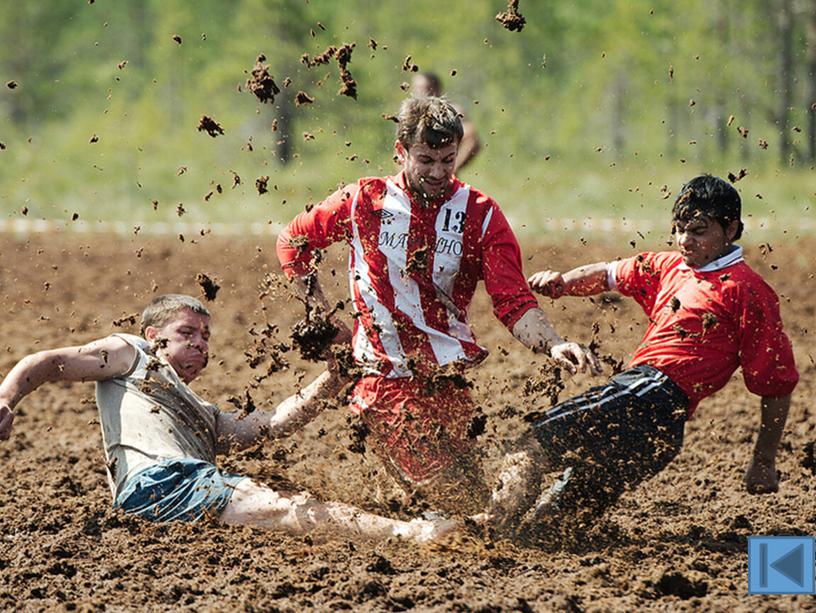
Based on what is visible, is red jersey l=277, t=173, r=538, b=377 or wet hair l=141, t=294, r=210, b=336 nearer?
red jersey l=277, t=173, r=538, b=377

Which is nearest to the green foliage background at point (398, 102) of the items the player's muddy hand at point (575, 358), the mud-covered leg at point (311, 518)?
the mud-covered leg at point (311, 518)

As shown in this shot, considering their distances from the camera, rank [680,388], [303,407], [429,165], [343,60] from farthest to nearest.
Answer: [343,60] → [303,407] → [429,165] → [680,388]

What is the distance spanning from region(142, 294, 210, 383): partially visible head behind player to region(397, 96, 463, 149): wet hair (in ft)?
4.68

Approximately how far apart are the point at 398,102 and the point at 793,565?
31706 millimetres

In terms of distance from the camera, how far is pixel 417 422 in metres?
6.08

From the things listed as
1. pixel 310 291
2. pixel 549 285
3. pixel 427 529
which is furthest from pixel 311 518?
pixel 549 285

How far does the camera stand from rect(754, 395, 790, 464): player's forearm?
5.79m

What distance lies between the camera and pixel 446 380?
6.04 metres

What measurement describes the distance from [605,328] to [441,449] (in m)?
5.20

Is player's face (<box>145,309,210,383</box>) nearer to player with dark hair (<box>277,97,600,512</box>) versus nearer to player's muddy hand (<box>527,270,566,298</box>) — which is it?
player with dark hair (<box>277,97,600,512</box>)

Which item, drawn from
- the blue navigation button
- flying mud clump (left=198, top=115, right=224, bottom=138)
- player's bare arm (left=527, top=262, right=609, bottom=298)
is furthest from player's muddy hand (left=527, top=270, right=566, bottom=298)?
flying mud clump (left=198, top=115, right=224, bottom=138)

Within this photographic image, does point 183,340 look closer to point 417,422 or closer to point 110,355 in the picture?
point 110,355

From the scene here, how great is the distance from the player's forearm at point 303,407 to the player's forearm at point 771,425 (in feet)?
6.94

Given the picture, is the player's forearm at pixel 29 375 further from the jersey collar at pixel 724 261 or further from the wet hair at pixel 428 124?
the jersey collar at pixel 724 261
